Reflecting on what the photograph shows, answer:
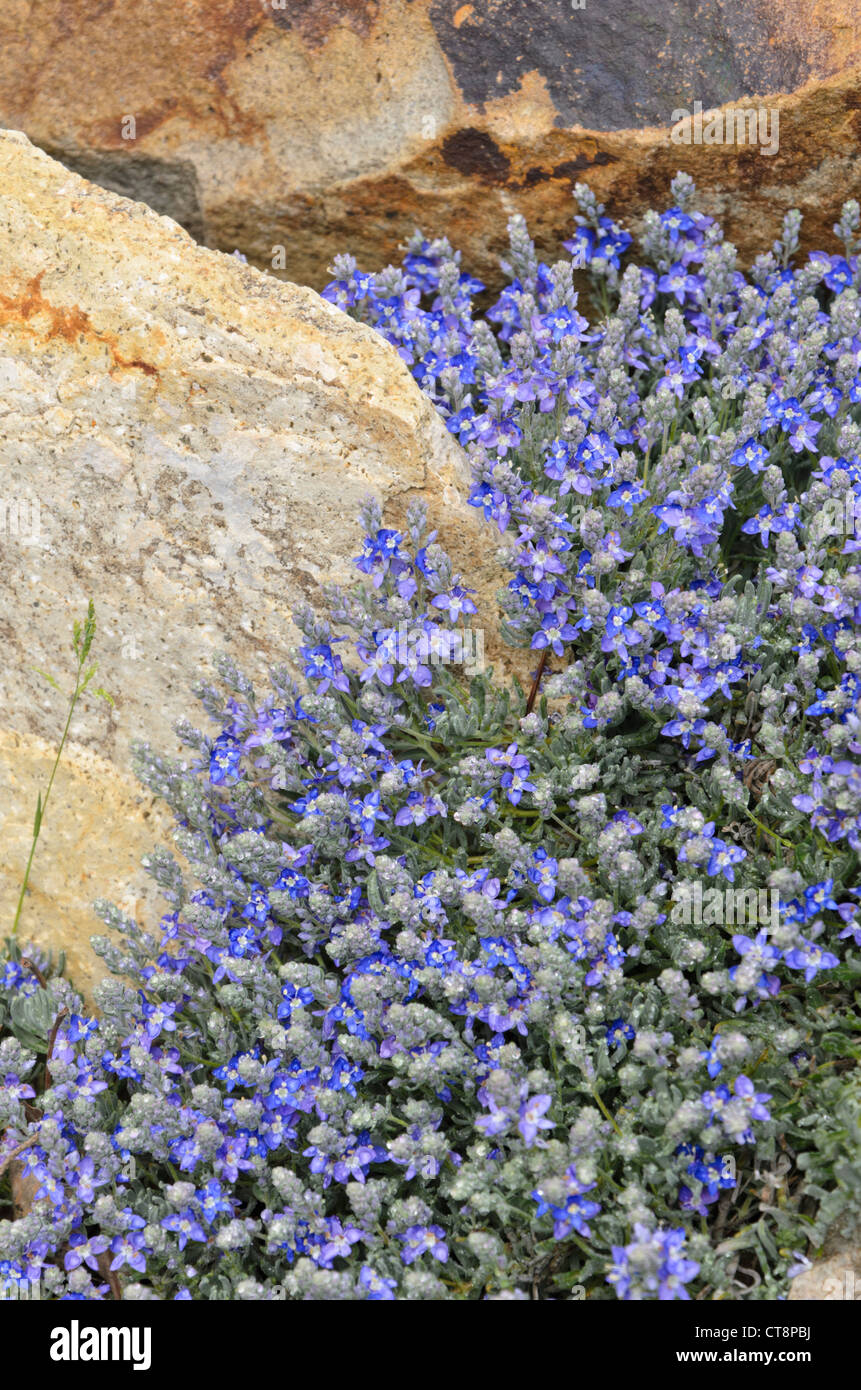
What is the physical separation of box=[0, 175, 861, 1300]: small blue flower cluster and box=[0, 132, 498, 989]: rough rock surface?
0.24 meters

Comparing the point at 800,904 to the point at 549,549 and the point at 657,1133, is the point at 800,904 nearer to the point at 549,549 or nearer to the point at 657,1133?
the point at 657,1133

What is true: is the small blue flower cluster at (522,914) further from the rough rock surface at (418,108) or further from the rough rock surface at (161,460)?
the rough rock surface at (418,108)

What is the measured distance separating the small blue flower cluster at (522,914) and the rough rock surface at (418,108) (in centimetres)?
79

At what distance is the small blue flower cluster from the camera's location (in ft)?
11.1

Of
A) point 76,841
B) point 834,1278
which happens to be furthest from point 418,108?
point 834,1278

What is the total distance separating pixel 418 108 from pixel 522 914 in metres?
3.55

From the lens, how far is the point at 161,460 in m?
4.35

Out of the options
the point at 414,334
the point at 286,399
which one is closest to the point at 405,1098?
the point at 286,399

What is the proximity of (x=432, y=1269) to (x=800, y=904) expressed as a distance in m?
1.48

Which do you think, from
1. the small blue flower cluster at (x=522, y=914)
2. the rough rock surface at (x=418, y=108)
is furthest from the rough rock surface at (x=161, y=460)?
the rough rock surface at (x=418, y=108)

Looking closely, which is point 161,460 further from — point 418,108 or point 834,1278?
point 834,1278

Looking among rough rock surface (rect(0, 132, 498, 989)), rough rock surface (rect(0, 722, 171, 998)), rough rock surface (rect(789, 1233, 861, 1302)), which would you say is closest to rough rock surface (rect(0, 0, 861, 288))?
rough rock surface (rect(0, 132, 498, 989))

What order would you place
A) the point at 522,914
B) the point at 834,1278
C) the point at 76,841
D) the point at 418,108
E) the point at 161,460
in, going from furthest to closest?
the point at 418,108 → the point at 76,841 → the point at 161,460 → the point at 522,914 → the point at 834,1278

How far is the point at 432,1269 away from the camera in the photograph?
137 inches
